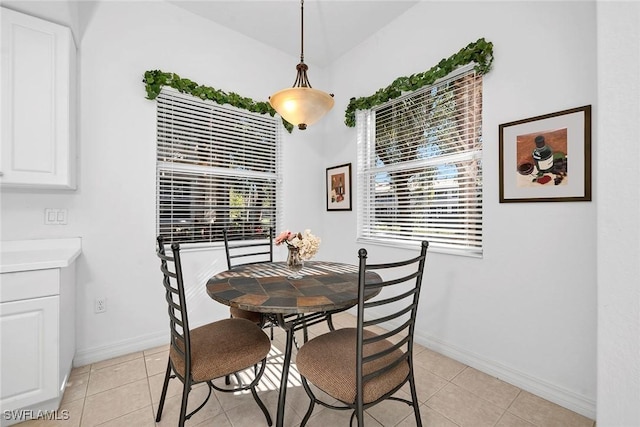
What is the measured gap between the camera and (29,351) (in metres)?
1.49

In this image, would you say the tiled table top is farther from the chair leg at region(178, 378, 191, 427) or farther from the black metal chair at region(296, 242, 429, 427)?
the chair leg at region(178, 378, 191, 427)

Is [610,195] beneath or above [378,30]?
beneath

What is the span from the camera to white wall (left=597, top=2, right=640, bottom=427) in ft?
2.76

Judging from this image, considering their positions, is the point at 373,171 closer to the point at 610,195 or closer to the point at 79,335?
the point at 610,195

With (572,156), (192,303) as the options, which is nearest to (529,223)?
(572,156)

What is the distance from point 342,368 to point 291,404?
2.41 feet

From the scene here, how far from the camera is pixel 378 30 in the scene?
2.89 meters

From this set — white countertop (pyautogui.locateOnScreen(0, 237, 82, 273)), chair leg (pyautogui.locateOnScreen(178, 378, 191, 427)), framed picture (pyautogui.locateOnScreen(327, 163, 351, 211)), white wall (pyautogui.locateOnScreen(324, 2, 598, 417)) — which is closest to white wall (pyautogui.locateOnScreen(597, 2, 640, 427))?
white wall (pyautogui.locateOnScreen(324, 2, 598, 417))

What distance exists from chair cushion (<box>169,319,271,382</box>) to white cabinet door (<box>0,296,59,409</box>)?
0.72 m

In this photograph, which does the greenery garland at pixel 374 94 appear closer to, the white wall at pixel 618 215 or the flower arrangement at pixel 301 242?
the white wall at pixel 618 215

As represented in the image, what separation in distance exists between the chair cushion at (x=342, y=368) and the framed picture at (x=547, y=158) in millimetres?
1398

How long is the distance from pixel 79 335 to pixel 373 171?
295 centimetres

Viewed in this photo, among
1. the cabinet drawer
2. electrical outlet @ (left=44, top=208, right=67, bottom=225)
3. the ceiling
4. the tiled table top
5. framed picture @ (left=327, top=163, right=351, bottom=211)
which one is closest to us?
the tiled table top

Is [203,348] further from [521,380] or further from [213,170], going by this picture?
[521,380]
